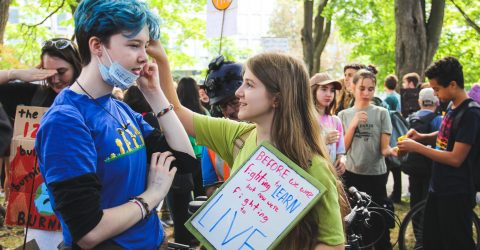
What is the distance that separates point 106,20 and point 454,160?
11.5 ft

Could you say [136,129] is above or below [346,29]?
below

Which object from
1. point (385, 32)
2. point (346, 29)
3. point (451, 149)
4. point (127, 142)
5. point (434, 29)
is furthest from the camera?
point (385, 32)

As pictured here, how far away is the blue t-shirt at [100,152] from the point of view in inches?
66.4

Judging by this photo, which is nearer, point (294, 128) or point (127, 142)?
point (127, 142)

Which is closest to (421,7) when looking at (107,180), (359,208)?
(359,208)

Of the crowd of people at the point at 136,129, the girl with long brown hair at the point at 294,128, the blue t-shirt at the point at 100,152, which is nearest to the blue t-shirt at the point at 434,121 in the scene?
the crowd of people at the point at 136,129

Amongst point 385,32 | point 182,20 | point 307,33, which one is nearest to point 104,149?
point 307,33

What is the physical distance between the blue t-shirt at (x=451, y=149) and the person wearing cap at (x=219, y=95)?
2076 mm

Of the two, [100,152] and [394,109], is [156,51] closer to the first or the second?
[100,152]

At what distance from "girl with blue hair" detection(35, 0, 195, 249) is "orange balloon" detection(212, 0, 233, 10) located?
3668 millimetres

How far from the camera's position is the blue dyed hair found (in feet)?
6.11

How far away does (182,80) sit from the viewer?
6102 mm

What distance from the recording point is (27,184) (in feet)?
9.62

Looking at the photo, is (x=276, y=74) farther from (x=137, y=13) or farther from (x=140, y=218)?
(x=140, y=218)
